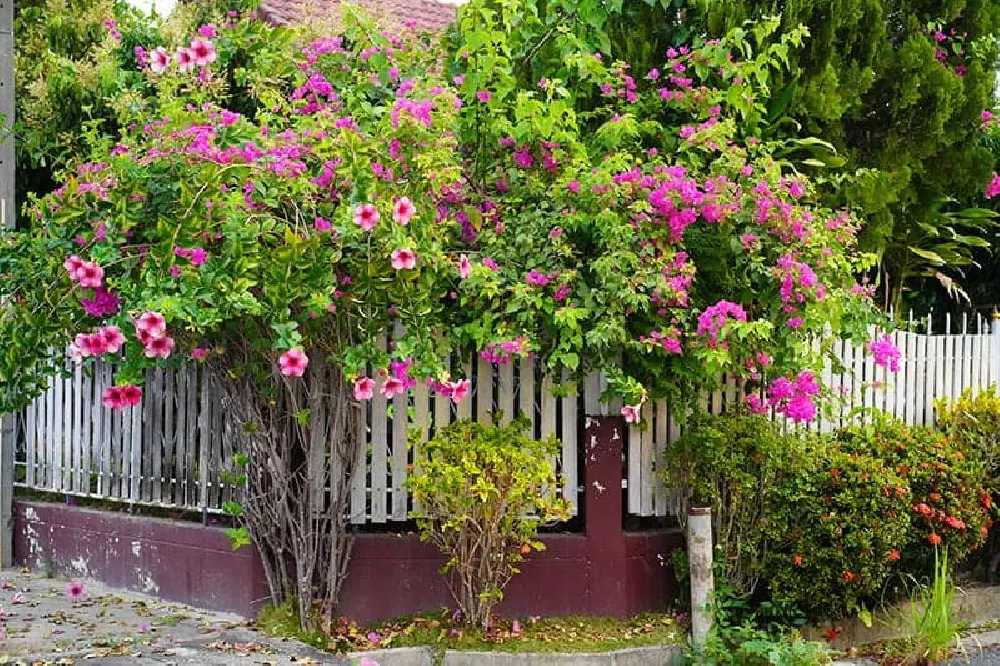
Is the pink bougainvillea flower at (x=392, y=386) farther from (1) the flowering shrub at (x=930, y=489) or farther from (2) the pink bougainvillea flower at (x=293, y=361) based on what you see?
(1) the flowering shrub at (x=930, y=489)

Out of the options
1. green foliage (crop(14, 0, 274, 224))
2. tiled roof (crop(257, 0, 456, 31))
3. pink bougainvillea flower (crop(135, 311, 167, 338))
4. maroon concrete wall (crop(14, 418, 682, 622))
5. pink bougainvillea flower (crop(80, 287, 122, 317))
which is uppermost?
tiled roof (crop(257, 0, 456, 31))

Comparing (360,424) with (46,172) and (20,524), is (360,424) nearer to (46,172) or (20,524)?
(20,524)

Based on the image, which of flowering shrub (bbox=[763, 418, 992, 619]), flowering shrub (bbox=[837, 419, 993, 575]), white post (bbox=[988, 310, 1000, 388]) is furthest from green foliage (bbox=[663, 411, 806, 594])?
white post (bbox=[988, 310, 1000, 388])

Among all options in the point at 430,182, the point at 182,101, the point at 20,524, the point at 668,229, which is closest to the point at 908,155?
the point at 668,229

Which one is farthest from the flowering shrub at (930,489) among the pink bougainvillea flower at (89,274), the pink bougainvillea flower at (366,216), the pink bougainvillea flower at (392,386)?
the pink bougainvillea flower at (89,274)

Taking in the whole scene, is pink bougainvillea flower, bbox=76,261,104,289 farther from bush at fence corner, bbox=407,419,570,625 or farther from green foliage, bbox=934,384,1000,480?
green foliage, bbox=934,384,1000,480

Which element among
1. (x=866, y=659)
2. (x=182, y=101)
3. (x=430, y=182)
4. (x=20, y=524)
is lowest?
(x=866, y=659)

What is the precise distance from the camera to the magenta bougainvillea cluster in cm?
557

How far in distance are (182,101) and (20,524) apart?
12.9 ft

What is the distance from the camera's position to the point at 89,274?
562 cm

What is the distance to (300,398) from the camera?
651cm

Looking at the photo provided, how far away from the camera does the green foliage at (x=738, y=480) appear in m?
6.76

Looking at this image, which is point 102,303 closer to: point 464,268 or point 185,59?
point 185,59

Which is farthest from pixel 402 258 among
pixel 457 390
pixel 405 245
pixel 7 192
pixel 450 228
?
pixel 7 192
